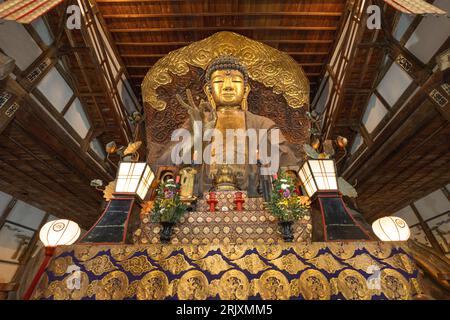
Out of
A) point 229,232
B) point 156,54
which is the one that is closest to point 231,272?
point 229,232

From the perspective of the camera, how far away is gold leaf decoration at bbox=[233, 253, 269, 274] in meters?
2.24

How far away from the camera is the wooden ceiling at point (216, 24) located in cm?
645

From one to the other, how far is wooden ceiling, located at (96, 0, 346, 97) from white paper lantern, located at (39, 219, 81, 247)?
608cm

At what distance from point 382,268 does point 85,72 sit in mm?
6896

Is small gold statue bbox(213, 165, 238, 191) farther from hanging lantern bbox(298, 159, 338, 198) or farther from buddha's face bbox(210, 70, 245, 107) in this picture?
buddha's face bbox(210, 70, 245, 107)

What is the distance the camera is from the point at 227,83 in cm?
586

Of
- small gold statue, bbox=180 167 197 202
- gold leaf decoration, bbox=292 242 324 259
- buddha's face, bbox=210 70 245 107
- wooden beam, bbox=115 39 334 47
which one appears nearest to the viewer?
gold leaf decoration, bbox=292 242 324 259

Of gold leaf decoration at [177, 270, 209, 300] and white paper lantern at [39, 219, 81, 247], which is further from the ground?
white paper lantern at [39, 219, 81, 247]

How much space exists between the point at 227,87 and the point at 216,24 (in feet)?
8.29

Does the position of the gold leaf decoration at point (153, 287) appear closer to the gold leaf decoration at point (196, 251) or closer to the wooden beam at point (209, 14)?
the gold leaf decoration at point (196, 251)

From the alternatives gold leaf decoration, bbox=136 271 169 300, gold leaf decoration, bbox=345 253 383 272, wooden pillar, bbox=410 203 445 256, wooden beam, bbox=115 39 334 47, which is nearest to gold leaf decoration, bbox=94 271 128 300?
gold leaf decoration, bbox=136 271 169 300

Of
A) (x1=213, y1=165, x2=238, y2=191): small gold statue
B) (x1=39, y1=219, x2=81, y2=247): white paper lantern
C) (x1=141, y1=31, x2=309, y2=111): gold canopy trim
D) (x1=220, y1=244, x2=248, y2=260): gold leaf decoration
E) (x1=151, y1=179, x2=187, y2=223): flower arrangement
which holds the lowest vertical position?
(x1=220, y1=244, x2=248, y2=260): gold leaf decoration

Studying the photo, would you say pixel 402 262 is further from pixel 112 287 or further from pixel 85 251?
pixel 85 251
